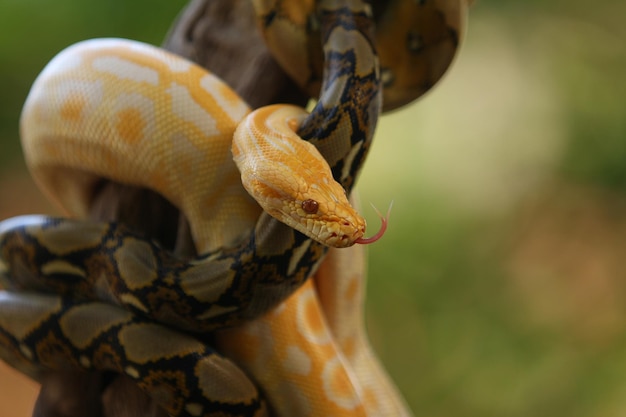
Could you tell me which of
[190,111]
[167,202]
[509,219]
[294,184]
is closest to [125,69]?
[190,111]

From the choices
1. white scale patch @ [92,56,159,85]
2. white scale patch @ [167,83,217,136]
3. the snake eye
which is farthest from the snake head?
white scale patch @ [92,56,159,85]

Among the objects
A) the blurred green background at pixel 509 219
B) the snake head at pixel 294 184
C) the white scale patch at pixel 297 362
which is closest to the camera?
the snake head at pixel 294 184

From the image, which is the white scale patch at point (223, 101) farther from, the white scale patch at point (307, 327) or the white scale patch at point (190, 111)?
the white scale patch at point (307, 327)

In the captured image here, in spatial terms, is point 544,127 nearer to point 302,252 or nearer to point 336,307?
point 336,307

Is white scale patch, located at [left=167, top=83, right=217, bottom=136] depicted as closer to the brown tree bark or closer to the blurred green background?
the brown tree bark

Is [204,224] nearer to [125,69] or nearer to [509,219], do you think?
[125,69]

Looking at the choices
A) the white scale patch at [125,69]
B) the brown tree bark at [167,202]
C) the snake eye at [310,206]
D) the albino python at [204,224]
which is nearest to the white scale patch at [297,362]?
the albino python at [204,224]

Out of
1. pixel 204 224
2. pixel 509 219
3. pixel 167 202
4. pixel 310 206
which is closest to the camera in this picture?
pixel 310 206
